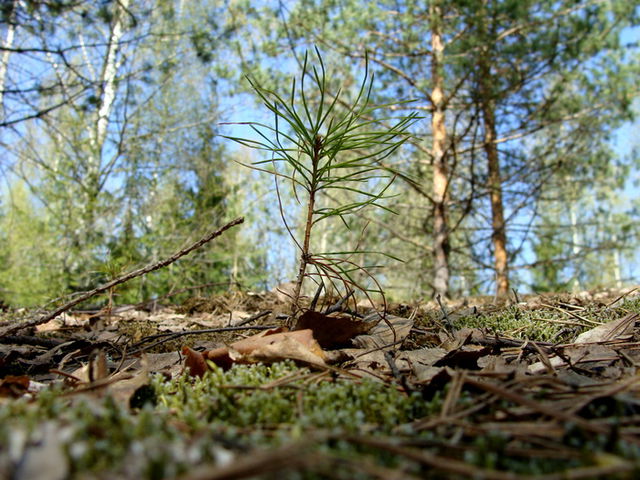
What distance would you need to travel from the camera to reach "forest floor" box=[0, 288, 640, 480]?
0.49m

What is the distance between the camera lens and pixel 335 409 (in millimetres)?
894


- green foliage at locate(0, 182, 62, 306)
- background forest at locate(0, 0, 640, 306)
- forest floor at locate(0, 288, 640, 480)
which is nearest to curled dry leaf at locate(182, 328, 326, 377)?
forest floor at locate(0, 288, 640, 480)

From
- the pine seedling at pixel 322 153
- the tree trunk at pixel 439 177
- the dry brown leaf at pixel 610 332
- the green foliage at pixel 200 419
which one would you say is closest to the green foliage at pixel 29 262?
the tree trunk at pixel 439 177

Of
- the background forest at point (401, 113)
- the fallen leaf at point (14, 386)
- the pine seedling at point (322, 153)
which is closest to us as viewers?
the fallen leaf at point (14, 386)

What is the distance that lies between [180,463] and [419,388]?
2.21 ft

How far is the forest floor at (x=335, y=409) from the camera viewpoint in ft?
1.62

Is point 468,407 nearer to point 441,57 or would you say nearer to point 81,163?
point 441,57

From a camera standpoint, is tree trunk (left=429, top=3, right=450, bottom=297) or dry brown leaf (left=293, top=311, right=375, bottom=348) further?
tree trunk (left=429, top=3, right=450, bottom=297)

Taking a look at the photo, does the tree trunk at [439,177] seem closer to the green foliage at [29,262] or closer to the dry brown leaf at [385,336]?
the dry brown leaf at [385,336]

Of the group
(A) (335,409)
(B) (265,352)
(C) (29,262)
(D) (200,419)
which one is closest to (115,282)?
(B) (265,352)

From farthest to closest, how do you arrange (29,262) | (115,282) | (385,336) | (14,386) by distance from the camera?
(29,262)
(385,336)
(115,282)
(14,386)

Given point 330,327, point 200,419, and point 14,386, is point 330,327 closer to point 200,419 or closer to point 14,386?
point 200,419

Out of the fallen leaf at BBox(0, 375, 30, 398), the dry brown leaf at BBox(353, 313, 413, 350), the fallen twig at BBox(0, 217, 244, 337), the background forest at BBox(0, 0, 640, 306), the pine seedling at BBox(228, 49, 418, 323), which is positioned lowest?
the fallen leaf at BBox(0, 375, 30, 398)

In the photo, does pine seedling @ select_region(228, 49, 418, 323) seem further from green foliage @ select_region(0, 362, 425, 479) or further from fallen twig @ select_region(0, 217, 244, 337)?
green foliage @ select_region(0, 362, 425, 479)
